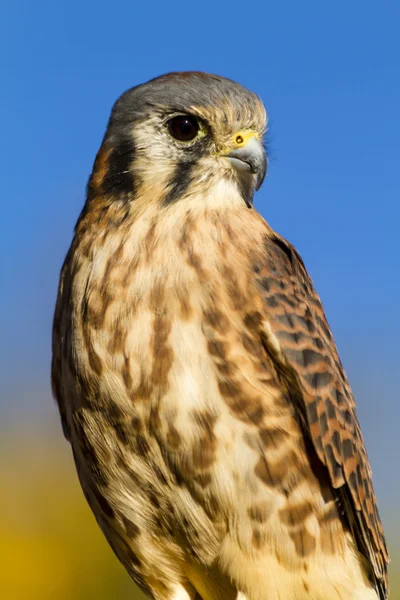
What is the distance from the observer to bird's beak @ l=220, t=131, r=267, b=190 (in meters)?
3.43

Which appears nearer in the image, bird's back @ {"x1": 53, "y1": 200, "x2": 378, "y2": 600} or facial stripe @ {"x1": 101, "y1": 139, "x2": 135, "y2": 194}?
bird's back @ {"x1": 53, "y1": 200, "x2": 378, "y2": 600}

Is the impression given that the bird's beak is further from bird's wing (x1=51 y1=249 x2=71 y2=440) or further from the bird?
bird's wing (x1=51 y1=249 x2=71 y2=440)

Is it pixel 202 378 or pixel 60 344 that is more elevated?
pixel 60 344

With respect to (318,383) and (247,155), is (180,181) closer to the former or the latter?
(247,155)

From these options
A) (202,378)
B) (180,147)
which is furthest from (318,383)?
(180,147)

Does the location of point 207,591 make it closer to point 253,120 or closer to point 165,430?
point 165,430

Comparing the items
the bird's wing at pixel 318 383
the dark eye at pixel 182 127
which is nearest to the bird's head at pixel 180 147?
the dark eye at pixel 182 127

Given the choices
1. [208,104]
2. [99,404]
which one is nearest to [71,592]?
[99,404]

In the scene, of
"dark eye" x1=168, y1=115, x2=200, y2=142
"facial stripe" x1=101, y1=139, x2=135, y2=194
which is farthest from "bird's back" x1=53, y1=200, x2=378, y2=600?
"dark eye" x1=168, y1=115, x2=200, y2=142

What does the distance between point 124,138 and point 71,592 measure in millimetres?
4117

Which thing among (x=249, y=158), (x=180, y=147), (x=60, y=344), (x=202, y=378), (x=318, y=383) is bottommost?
(x=318, y=383)

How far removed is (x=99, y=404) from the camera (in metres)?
3.19

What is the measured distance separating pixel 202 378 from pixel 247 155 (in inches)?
34.5

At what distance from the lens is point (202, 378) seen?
307 centimetres
